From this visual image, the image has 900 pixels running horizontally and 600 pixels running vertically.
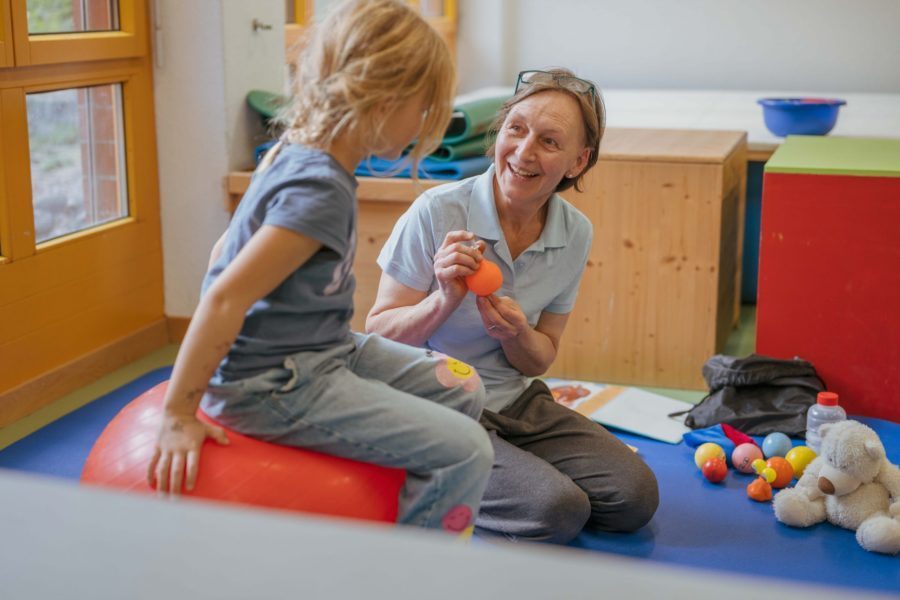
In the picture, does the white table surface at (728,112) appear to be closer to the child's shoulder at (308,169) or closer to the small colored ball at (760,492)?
the small colored ball at (760,492)

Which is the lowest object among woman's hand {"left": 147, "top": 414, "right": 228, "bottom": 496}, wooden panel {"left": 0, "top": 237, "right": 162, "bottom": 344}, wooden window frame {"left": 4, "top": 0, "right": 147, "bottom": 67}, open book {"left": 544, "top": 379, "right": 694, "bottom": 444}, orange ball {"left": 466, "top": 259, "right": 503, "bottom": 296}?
open book {"left": 544, "top": 379, "right": 694, "bottom": 444}

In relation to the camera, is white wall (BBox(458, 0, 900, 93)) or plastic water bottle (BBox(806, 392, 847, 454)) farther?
white wall (BBox(458, 0, 900, 93))

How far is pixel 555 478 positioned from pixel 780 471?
666mm

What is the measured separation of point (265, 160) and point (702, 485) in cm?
142

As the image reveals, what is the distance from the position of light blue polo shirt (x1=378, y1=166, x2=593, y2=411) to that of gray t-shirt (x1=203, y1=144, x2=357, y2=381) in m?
0.61

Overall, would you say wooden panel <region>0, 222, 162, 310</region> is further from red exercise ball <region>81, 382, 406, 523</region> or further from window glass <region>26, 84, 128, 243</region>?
red exercise ball <region>81, 382, 406, 523</region>

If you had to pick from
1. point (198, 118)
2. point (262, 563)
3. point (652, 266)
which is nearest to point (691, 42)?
point (652, 266)

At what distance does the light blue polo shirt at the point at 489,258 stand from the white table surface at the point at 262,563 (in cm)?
151

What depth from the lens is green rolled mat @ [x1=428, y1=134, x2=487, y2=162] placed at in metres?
3.43

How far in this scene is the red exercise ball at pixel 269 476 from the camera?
1554 mm

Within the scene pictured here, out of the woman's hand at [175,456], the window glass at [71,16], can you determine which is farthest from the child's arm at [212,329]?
the window glass at [71,16]

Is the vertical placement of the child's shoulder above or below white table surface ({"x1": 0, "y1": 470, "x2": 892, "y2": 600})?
above

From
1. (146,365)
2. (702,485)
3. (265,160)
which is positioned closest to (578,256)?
(702,485)

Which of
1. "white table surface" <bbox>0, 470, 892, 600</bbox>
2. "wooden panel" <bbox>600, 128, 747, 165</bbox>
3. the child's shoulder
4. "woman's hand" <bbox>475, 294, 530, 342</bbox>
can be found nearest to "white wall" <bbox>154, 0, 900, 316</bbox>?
"wooden panel" <bbox>600, 128, 747, 165</bbox>
